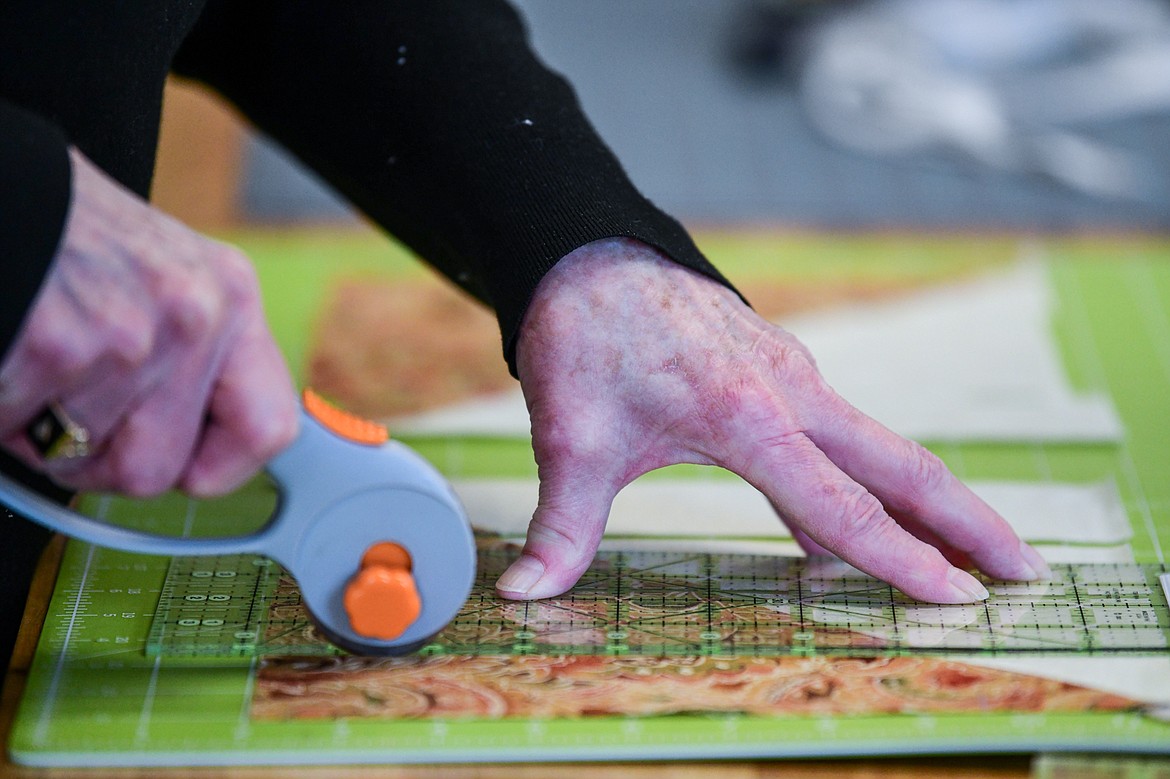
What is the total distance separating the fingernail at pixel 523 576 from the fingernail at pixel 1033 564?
337mm

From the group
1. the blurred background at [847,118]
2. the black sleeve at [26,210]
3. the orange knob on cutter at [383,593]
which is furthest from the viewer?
the blurred background at [847,118]

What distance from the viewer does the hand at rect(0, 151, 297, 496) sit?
23.1 inches

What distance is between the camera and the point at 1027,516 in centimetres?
101

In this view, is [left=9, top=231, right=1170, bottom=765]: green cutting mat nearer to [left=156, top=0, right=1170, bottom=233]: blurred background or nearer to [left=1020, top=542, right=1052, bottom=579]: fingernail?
[left=1020, top=542, right=1052, bottom=579]: fingernail

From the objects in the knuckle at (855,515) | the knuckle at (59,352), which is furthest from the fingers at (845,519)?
the knuckle at (59,352)

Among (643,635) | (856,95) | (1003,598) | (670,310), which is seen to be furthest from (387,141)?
(856,95)

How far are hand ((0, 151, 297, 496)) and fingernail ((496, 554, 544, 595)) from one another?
22cm

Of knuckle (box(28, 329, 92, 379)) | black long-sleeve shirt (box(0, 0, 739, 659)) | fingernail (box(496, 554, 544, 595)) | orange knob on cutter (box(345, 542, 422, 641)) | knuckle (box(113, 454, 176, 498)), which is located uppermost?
black long-sleeve shirt (box(0, 0, 739, 659))

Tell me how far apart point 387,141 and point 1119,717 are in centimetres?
65

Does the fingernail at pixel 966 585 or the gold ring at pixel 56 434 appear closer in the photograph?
the gold ring at pixel 56 434

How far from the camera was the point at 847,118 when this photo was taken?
1.77 m

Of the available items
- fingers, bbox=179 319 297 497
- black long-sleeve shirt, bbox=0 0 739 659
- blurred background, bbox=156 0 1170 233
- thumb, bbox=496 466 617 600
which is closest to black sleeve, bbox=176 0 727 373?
black long-sleeve shirt, bbox=0 0 739 659

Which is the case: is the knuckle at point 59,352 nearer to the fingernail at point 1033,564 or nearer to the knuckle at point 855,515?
the knuckle at point 855,515

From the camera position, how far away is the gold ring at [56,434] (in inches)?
23.6
